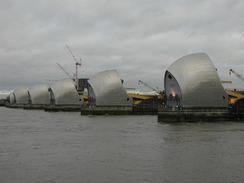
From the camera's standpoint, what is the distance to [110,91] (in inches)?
2682

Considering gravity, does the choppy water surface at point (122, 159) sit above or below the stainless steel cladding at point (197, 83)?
below

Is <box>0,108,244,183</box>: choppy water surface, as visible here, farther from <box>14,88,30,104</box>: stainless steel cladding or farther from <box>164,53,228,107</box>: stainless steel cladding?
<box>14,88,30,104</box>: stainless steel cladding

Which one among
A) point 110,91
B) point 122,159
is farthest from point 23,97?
point 122,159

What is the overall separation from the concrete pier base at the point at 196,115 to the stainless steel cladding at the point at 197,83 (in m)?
1.00

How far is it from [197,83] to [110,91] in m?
21.7

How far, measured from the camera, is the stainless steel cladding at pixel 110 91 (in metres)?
67.7

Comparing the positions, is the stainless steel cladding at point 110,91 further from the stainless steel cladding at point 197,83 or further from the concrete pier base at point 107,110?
the stainless steel cladding at point 197,83

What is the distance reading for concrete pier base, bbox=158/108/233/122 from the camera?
4575 centimetres

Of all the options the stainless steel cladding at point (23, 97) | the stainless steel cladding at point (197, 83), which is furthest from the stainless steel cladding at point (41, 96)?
the stainless steel cladding at point (197, 83)

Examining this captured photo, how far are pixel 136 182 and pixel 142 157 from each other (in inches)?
202

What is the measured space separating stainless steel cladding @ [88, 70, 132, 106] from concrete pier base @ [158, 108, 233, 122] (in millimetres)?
21659

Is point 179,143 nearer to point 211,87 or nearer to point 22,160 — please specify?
point 22,160

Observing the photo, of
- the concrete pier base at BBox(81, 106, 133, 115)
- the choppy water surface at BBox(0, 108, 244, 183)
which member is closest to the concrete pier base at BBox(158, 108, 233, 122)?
the choppy water surface at BBox(0, 108, 244, 183)

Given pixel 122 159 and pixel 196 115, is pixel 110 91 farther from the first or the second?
pixel 122 159
